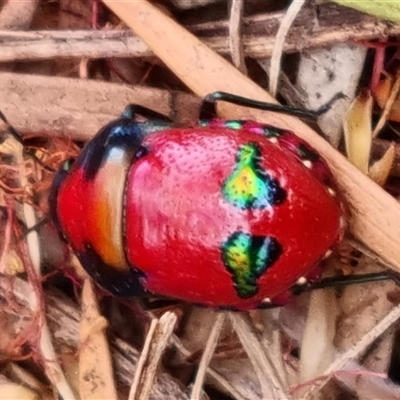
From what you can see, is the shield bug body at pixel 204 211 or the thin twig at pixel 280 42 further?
the thin twig at pixel 280 42

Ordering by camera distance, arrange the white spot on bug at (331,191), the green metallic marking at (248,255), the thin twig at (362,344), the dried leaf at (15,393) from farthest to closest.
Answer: the dried leaf at (15,393), the thin twig at (362,344), the white spot on bug at (331,191), the green metallic marking at (248,255)

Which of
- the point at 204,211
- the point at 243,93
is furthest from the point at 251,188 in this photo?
the point at 243,93

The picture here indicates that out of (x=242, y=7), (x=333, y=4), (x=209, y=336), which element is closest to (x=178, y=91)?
(x=242, y=7)

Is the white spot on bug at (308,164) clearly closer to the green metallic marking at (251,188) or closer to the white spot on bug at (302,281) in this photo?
the green metallic marking at (251,188)

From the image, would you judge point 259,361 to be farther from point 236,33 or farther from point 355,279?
point 236,33

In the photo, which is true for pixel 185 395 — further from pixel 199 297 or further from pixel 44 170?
pixel 44 170

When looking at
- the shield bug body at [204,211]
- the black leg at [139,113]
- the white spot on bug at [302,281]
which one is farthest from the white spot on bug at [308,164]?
the black leg at [139,113]

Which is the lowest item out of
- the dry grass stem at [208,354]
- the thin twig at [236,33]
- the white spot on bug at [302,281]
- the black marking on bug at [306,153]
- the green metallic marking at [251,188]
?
the dry grass stem at [208,354]

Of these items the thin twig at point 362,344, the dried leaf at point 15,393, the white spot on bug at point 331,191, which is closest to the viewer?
the white spot on bug at point 331,191
